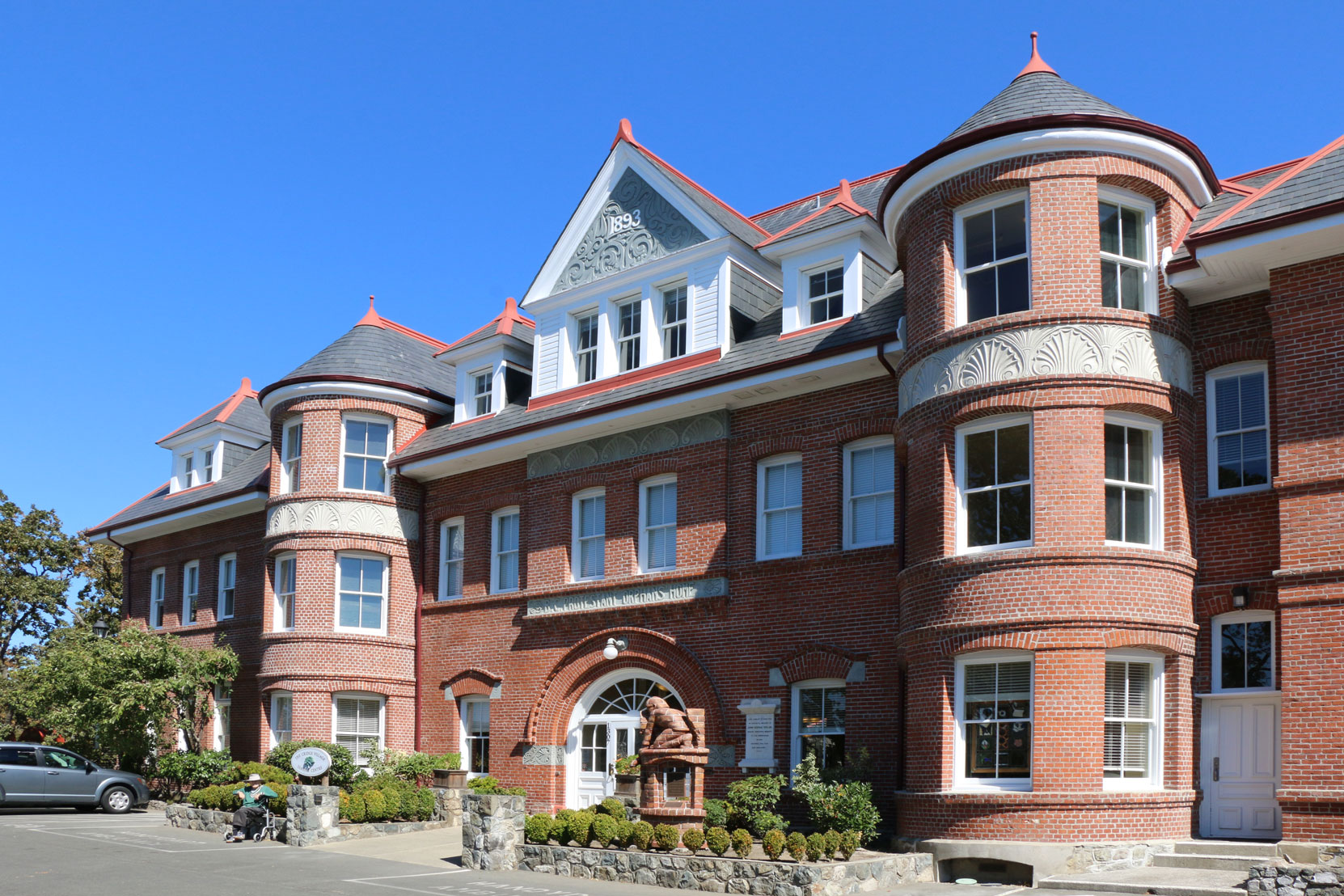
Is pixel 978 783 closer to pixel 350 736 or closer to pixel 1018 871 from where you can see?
pixel 1018 871

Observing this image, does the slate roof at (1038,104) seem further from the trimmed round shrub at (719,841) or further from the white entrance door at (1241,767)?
the trimmed round shrub at (719,841)

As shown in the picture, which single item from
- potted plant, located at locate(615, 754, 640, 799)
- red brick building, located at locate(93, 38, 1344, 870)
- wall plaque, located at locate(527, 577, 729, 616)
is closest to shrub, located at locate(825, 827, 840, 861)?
red brick building, located at locate(93, 38, 1344, 870)

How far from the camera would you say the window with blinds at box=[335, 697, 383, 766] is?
27297mm

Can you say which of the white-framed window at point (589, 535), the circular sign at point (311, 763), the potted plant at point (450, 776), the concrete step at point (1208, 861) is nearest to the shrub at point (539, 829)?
the circular sign at point (311, 763)

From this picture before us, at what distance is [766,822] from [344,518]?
534 inches

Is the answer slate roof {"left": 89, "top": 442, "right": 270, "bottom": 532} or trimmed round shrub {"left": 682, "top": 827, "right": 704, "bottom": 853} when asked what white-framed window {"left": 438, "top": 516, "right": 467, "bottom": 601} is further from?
trimmed round shrub {"left": 682, "top": 827, "right": 704, "bottom": 853}

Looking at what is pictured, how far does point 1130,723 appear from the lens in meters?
16.2

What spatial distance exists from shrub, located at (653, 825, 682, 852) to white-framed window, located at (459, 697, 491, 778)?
29.9ft

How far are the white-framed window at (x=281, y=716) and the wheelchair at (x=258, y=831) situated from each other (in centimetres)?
540

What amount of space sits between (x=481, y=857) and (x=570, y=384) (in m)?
9.98

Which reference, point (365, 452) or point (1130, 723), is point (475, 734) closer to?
point (365, 452)

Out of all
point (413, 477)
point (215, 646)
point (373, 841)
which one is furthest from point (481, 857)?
point (215, 646)

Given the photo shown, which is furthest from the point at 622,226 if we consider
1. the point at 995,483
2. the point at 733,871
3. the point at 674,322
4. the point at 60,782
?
the point at 60,782

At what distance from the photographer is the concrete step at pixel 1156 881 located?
13.9 m
